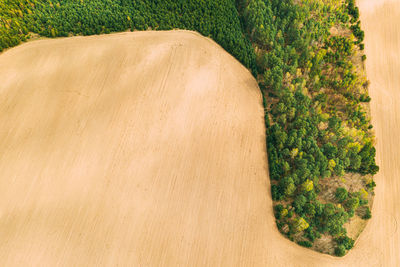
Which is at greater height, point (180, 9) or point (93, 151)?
point (180, 9)

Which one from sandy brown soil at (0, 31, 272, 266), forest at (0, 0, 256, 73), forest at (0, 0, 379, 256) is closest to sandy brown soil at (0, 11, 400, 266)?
sandy brown soil at (0, 31, 272, 266)

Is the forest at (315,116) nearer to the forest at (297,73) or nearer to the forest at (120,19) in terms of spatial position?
the forest at (297,73)

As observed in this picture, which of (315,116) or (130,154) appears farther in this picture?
(315,116)

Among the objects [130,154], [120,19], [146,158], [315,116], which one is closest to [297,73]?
[315,116]

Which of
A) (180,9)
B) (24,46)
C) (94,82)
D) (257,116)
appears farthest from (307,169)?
(24,46)

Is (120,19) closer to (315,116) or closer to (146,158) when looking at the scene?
(146,158)

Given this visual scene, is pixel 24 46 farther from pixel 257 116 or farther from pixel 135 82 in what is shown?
pixel 257 116

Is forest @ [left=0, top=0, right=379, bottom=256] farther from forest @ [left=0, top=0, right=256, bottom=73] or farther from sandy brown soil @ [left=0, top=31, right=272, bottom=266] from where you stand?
sandy brown soil @ [left=0, top=31, right=272, bottom=266]
